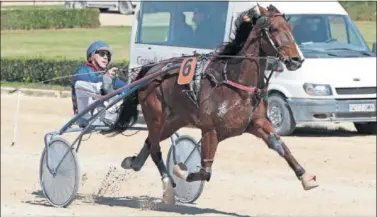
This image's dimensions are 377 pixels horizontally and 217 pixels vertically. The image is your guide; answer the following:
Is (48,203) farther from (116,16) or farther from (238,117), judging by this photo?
(116,16)

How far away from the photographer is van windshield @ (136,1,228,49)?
15094 millimetres

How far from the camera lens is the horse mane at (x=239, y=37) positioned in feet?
28.5

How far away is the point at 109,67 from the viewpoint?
31.8ft

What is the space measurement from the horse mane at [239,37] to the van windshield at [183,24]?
588cm

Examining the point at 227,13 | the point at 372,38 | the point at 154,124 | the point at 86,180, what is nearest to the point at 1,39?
the point at 372,38

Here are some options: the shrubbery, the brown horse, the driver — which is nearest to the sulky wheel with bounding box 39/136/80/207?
the driver

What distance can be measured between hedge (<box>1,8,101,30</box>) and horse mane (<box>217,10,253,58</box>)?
2531 centimetres

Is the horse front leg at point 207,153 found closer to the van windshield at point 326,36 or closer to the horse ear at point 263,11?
the horse ear at point 263,11

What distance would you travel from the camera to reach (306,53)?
1460 cm

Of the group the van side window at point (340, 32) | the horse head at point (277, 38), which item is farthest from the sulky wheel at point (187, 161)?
the van side window at point (340, 32)

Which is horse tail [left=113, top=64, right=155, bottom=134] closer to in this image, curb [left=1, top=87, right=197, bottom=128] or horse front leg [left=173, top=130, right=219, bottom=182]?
horse front leg [left=173, top=130, right=219, bottom=182]

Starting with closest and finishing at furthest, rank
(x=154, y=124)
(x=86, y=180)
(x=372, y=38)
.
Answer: (x=154, y=124), (x=86, y=180), (x=372, y=38)

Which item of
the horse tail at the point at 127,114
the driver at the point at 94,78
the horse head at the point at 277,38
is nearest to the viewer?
the horse head at the point at 277,38

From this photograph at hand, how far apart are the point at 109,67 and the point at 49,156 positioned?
101 cm
